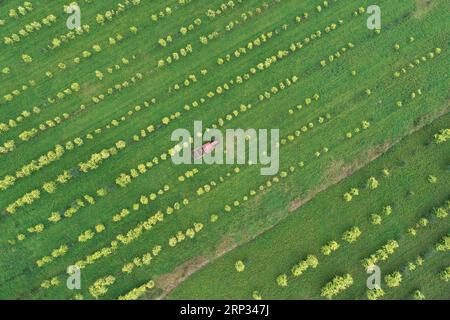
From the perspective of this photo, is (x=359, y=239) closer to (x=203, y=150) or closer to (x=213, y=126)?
(x=203, y=150)

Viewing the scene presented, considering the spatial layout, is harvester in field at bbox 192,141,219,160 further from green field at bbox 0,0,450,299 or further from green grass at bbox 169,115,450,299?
green grass at bbox 169,115,450,299

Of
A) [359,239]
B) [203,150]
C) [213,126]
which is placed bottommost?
[359,239]

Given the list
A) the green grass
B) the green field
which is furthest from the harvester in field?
the green grass

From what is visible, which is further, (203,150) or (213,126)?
(213,126)

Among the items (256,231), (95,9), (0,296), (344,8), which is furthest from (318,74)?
(0,296)

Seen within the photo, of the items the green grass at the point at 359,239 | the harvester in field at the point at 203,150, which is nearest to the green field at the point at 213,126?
the green grass at the point at 359,239

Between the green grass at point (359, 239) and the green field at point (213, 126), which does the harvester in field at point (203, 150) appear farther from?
the green grass at point (359, 239)

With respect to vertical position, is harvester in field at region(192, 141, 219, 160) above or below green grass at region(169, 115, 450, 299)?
above

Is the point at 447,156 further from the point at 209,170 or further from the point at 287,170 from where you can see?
the point at 209,170

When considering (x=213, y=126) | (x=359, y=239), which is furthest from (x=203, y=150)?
(x=359, y=239)
